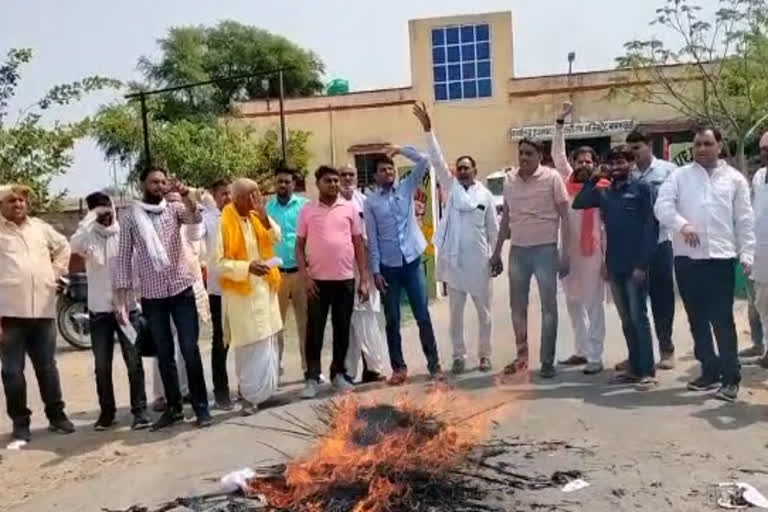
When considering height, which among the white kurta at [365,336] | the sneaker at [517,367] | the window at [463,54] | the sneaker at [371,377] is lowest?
the sneaker at [371,377]

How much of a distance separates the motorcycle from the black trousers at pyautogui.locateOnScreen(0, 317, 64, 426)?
13.9 ft

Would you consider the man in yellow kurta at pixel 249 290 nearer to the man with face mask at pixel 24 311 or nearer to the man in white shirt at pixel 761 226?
the man with face mask at pixel 24 311

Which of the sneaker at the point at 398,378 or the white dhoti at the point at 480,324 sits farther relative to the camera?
the white dhoti at the point at 480,324

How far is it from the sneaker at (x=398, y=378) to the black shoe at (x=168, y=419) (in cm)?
173

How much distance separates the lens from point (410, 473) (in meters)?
4.91

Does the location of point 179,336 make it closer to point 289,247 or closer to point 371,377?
point 289,247

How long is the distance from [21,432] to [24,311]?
3.07ft

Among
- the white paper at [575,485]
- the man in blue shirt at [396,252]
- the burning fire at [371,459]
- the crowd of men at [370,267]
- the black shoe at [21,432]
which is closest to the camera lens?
the burning fire at [371,459]

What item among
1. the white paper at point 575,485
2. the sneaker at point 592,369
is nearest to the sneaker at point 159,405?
the sneaker at point 592,369

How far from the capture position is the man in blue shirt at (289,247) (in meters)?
8.24

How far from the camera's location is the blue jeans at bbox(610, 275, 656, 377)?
7.23 meters

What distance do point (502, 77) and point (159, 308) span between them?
2355cm

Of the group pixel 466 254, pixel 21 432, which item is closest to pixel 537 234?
pixel 466 254

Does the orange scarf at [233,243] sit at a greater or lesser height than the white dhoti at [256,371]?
greater
